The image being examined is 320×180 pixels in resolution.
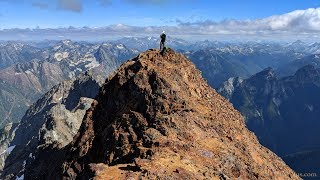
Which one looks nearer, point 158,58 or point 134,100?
point 134,100

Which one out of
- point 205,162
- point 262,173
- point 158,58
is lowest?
point 262,173

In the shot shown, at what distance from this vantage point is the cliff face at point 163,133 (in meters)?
49.7

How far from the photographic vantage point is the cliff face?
49.7 m

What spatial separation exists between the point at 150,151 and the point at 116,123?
475 inches

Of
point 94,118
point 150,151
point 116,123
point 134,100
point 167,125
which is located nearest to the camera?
point 150,151

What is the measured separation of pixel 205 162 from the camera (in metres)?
52.4

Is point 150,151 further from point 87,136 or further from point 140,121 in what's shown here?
point 87,136

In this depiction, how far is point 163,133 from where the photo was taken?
56000mm

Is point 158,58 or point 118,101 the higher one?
point 158,58

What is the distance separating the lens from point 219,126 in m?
63.3

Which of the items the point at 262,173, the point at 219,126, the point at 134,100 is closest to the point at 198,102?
the point at 219,126

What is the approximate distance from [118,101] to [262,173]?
25.2 m

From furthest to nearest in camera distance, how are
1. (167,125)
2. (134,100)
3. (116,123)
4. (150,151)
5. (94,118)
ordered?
(94,118), (134,100), (116,123), (167,125), (150,151)

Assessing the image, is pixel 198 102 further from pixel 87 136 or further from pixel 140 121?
pixel 87 136
